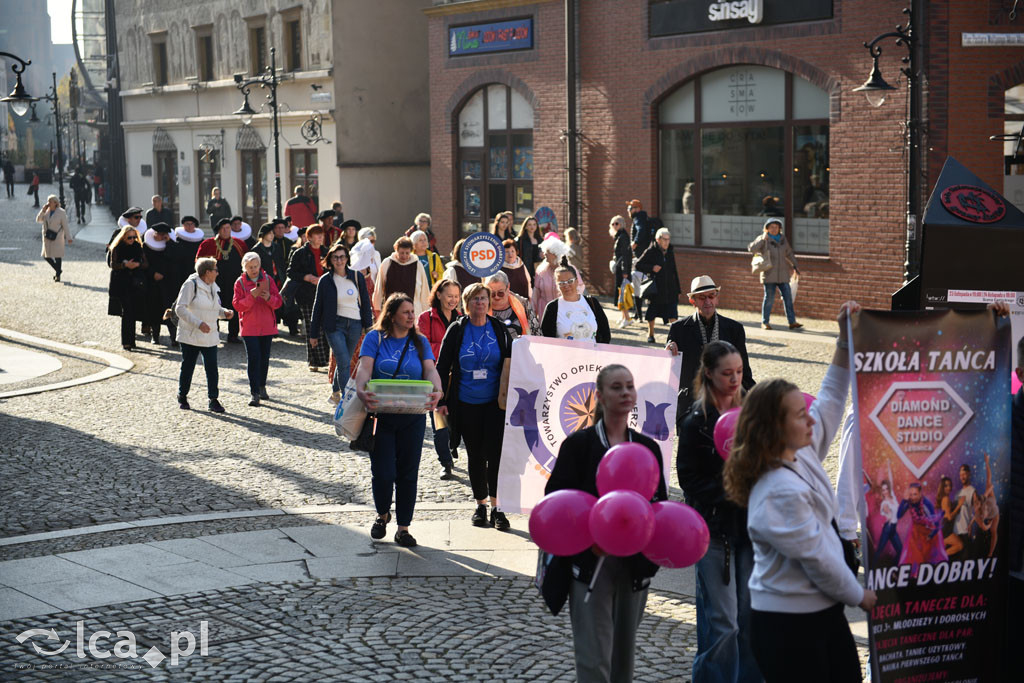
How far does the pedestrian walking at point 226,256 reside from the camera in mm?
19344

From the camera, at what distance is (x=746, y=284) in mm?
23062

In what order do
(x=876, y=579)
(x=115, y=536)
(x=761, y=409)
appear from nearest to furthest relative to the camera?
(x=761, y=409)
(x=876, y=579)
(x=115, y=536)

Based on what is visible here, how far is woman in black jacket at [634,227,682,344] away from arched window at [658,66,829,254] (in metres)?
3.54

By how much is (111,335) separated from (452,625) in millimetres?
15530

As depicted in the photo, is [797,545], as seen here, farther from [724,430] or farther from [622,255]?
[622,255]

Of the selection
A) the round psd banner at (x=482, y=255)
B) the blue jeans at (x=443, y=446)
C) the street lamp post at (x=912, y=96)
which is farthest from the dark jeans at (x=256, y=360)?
the street lamp post at (x=912, y=96)

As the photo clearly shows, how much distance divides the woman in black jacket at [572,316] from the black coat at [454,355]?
3.12 ft

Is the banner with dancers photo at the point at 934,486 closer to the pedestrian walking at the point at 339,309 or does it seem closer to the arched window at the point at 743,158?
the pedestrian walking at the point at 339,309

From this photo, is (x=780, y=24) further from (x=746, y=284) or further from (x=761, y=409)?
(x=761, y=409)

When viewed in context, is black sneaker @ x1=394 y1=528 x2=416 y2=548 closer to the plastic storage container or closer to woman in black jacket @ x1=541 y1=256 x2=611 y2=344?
the plastic storage container

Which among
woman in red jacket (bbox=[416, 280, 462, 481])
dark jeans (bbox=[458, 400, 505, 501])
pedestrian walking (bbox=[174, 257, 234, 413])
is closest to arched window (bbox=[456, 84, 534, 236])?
pedestrian walking (bbox=[174, 257, 234, 413])

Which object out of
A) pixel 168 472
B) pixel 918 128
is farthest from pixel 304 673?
pixel 918 128

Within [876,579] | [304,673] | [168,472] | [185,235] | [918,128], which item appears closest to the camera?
[876,579]

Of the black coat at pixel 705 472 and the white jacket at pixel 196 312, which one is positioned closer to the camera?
the black coat at pixel 705 472
